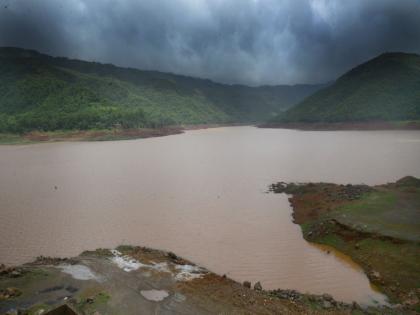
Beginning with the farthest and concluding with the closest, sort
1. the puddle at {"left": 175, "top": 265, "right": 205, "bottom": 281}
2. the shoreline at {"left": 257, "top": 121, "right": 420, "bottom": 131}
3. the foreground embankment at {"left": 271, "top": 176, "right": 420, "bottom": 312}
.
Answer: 1. the shoreline at {"left": 257, "top": 121, "right": 420, "bottom": 131}
2. the foreground embankment at {"left": 271, "top": 176, "right": 420, "bottom": 312}
3. the puddle at {"left": 175, "top": 265, "right": 205, "bottom": 281}

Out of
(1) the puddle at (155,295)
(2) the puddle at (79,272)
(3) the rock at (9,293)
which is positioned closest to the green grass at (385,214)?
(1) the puddle at (155,295)

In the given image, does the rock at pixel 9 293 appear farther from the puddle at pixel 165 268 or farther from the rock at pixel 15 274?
the puddle at pixel 165 268

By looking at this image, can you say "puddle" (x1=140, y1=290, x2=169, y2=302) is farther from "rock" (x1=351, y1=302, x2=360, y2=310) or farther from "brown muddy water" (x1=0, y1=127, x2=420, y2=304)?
"rock" (x1=351, y1=302, x2=360, y2=310)

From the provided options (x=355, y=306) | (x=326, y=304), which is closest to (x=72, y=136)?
(x=326, y=304)

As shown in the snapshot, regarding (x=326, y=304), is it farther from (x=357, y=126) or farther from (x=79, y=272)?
(x=357, y=126)

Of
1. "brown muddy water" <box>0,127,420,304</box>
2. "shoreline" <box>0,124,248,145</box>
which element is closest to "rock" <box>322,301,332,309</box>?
"brown muddy water" <box>0,127,420,304</box>
